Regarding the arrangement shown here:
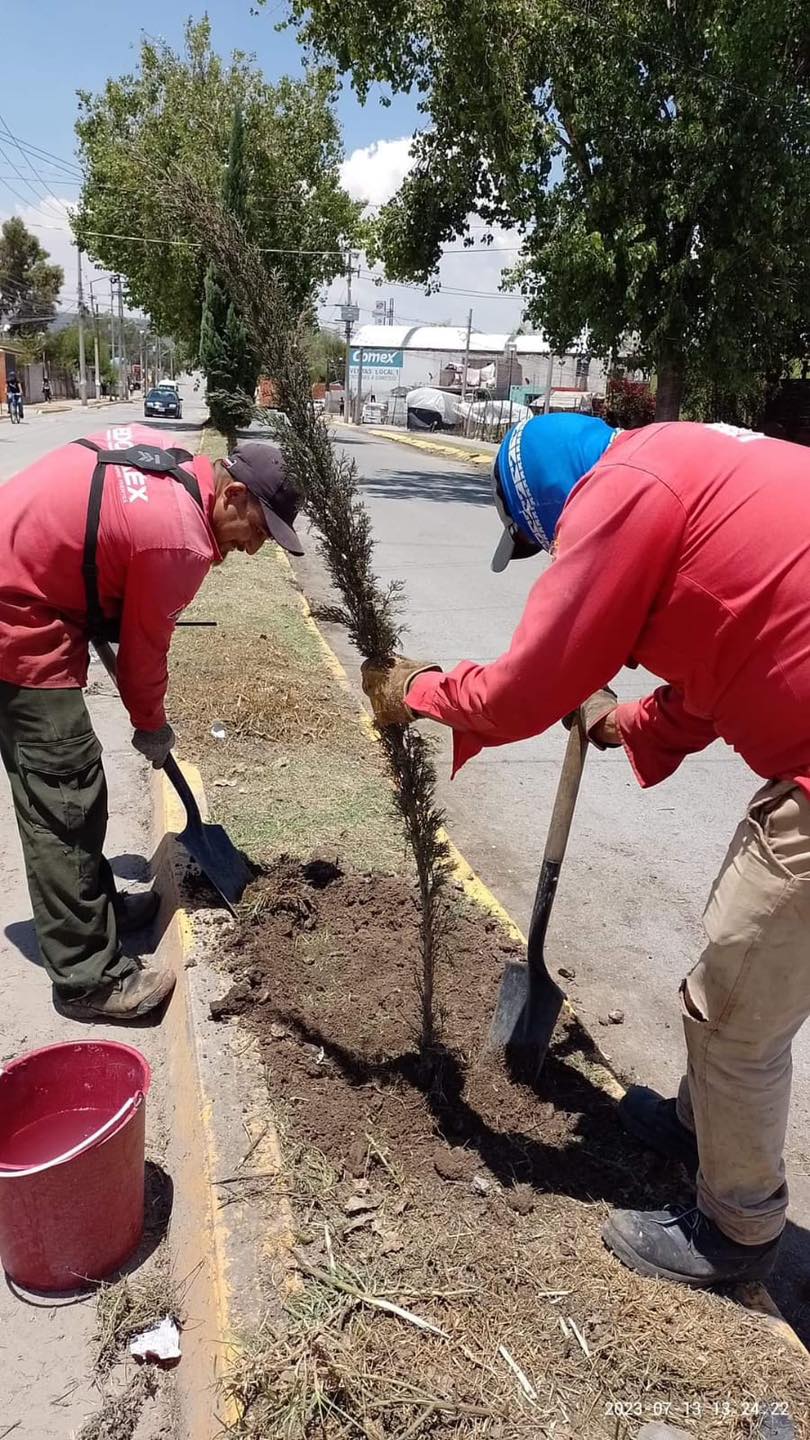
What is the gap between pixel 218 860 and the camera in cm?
386

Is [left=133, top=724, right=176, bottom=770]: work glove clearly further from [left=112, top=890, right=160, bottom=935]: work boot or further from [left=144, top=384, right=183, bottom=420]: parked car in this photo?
[left=144, top=384, right=183, bottom=420]: parked car

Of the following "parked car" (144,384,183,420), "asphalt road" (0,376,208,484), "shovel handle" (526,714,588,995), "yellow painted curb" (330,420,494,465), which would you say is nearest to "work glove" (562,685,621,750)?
"shovel handle" (526,714,588,995)

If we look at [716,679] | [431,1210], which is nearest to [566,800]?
[716,679]

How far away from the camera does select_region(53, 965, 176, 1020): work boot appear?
11.2 feet

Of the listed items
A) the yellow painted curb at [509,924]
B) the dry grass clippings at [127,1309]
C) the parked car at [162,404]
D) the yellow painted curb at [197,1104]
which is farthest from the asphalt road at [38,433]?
the dry grass clippings at [127,1309]

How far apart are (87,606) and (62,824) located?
2.36 feet

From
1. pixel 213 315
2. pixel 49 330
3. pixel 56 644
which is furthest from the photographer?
pixel 49 330

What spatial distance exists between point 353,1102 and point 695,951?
1.84 metres

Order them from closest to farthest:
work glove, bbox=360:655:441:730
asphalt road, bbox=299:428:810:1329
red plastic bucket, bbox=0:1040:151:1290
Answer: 1. red plastic bucket, bbox=0:1040:151:1290
2. work glove, bbox=360:655:441:730
3. asphalt road, bbox=299:428:810:1329

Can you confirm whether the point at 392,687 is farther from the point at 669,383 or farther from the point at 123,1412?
the point at 669,383

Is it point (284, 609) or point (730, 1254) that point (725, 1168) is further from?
point (284, 609)

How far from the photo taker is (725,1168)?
7.39 ft

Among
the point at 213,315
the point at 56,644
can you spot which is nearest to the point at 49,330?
the point at 213,315

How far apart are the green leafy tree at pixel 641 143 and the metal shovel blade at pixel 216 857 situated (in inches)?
531
